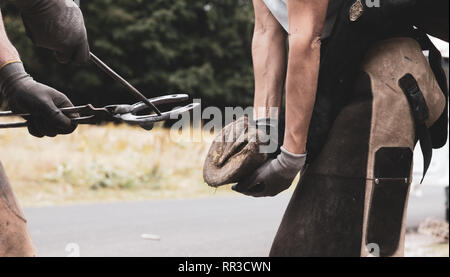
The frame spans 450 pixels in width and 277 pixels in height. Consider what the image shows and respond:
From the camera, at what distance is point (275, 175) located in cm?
164

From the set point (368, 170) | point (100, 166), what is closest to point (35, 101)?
point (368, 170)

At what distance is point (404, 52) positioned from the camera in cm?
168

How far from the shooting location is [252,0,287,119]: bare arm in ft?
6.33

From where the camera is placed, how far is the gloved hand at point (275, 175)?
1.63 meters

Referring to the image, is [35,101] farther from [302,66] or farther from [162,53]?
[162,53]

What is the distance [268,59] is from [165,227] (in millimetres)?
4960

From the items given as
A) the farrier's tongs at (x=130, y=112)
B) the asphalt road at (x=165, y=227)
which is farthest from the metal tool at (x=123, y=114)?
the asphalt road at (x=165, y=227)

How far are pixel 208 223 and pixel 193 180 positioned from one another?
373cm

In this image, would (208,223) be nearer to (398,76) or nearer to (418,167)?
(418,167)

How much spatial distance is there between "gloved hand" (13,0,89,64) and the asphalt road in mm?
3064

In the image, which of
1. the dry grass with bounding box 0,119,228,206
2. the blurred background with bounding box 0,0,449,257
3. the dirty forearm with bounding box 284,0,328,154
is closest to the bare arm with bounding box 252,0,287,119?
the dirty forearm with bounding box 284,0,328,154

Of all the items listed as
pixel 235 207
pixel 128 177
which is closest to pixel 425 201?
pixel 235 207

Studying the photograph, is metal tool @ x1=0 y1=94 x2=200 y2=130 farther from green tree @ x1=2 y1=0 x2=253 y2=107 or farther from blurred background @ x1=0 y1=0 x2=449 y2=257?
green tree @ x1=2 y1=0 x2=253 y2=107

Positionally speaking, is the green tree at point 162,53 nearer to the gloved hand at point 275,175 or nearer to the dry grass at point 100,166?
the dry grass at point 100,166
